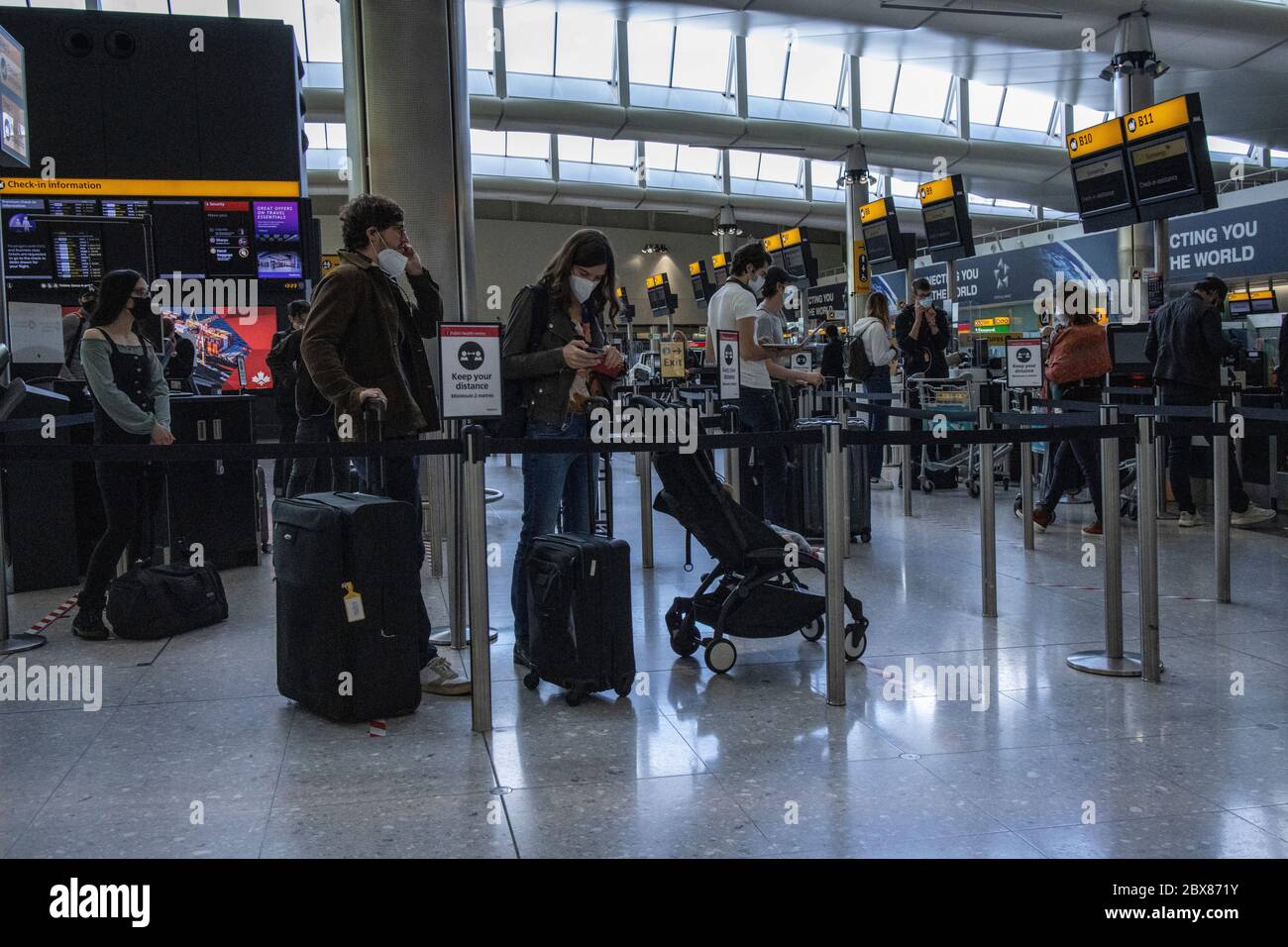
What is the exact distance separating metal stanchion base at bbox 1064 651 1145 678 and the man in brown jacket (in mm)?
2337

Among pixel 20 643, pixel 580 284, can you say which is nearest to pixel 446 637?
pixel 580 284

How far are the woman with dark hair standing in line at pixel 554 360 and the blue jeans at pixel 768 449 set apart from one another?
2.30 meters

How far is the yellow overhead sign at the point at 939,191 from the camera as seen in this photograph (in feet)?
47.5

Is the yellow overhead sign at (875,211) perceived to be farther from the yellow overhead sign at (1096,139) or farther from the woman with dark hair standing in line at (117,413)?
the woman with dark hair standing in line at (117,413)

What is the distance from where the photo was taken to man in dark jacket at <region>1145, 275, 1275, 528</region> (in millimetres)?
8102

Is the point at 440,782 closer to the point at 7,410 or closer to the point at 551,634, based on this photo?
the point at 551,634

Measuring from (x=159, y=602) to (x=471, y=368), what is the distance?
7.20 ft

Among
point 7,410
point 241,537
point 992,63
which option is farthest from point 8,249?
point 992,63

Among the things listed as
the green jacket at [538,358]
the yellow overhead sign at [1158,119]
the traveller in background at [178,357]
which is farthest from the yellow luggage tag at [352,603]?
the yellow overhead sign at [1158,119]

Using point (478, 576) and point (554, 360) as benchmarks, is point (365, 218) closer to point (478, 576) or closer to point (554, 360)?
point (554, 360)

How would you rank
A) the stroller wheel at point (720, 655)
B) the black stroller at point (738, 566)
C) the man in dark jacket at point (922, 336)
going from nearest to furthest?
the stroller wheel at point (720, 655)
the black stroller at point (738, 566)
the man in dark jacket at point (922, 336)

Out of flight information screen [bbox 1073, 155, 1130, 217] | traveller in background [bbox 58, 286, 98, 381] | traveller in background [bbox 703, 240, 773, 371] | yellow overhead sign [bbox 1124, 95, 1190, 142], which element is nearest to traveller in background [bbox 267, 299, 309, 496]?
traveller in background [bbox 58, 286, 98, 381]
